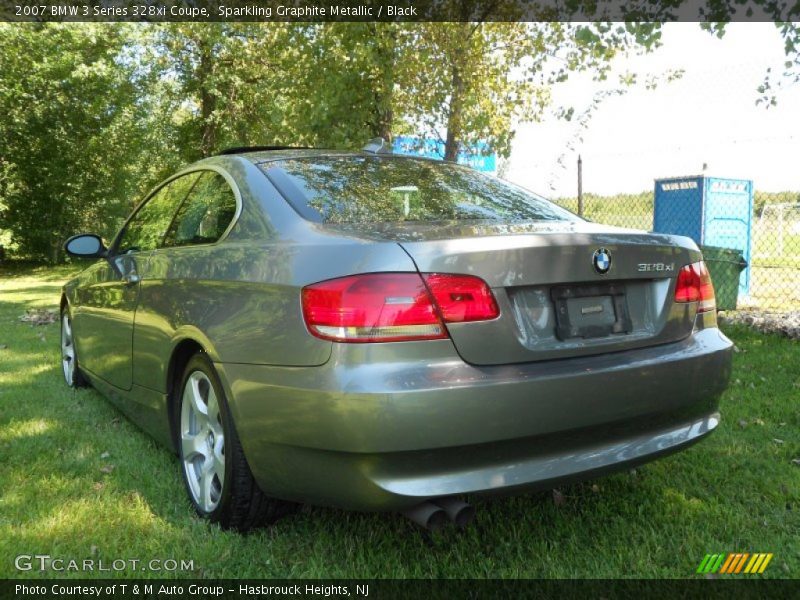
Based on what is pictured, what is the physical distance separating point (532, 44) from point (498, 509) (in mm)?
8046

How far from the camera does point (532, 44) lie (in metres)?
9.55

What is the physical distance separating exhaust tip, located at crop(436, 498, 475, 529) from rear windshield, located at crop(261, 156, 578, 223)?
3.48ft

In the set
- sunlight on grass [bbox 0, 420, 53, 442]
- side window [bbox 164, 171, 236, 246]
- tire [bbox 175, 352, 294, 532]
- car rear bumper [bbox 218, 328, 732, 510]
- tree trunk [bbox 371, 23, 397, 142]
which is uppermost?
tree trunk [bbox 371, 23, 397, 142]

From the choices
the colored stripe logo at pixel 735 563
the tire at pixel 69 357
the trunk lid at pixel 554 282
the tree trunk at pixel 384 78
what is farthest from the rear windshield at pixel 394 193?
the tree trunk at pixel 384 78

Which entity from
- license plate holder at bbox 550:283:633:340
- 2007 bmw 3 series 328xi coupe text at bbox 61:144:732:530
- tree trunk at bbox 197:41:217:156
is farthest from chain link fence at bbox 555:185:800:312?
tree trunk at bbox 197:41:217:156

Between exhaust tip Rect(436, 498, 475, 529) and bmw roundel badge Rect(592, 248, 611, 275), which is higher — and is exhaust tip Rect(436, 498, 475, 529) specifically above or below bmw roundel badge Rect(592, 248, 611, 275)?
below

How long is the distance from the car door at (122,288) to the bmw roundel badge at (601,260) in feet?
6.88

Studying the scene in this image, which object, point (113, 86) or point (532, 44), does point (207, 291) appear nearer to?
point (532, 44)

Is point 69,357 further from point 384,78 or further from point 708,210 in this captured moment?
point 708,210

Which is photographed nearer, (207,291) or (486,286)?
(486,286)

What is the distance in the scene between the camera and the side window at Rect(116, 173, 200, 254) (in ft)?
12.0

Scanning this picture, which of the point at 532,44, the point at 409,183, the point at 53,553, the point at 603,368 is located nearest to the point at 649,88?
the point at 532,44

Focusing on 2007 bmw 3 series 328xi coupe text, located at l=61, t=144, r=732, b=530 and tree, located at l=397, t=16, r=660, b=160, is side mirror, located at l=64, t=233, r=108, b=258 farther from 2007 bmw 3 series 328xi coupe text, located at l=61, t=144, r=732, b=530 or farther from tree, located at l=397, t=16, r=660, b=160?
tree, located at l=397, t=16, r=660, b=160

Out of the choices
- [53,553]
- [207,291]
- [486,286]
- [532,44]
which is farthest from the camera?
[532,44]
